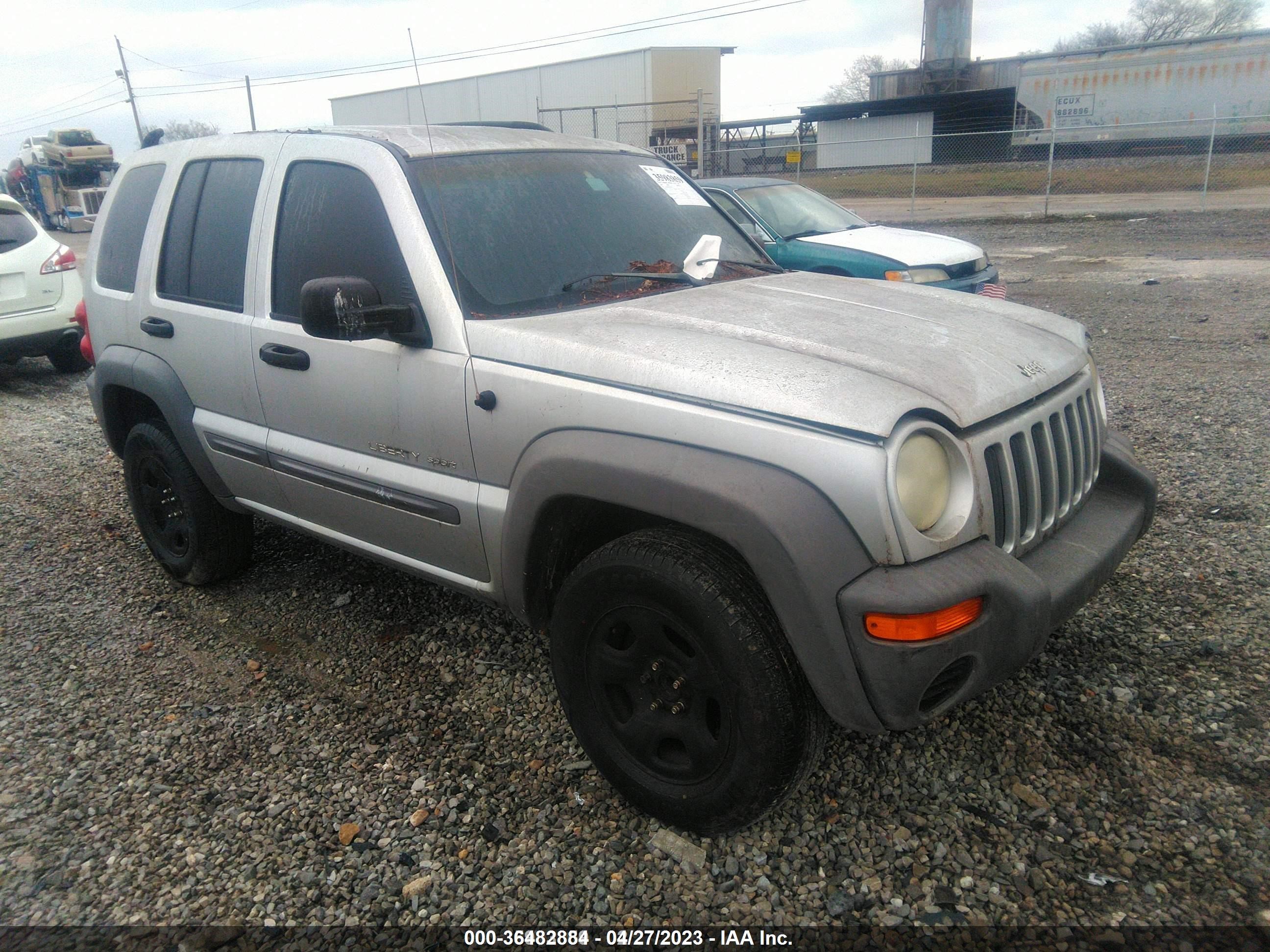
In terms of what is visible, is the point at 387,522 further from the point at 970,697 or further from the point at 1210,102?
the point at 1210,102

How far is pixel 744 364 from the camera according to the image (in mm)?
2322

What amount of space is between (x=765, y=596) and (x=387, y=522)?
1.43m

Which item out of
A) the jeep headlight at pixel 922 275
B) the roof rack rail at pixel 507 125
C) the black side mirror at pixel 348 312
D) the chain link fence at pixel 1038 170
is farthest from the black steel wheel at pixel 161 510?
the chain link fence at pixel 1038 170

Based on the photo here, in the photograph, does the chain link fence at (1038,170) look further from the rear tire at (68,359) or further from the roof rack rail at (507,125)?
the roof rack rail at (507,125)

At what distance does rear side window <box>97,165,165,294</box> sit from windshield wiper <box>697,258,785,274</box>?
2.46 m

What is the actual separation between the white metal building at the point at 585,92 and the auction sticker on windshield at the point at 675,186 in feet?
75.2

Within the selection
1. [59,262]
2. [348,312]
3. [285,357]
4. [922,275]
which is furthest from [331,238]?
[59,262]

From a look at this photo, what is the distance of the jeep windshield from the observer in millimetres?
2904

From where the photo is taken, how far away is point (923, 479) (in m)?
2.13

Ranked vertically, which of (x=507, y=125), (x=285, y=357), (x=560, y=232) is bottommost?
(x=285, y=357)

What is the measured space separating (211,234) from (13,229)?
20.5ft

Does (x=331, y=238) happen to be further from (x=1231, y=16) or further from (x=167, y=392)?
(x=1231, y=16)

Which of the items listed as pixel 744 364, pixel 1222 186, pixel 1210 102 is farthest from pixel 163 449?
pixel 1210 102

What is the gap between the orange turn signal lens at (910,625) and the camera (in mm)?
2018
